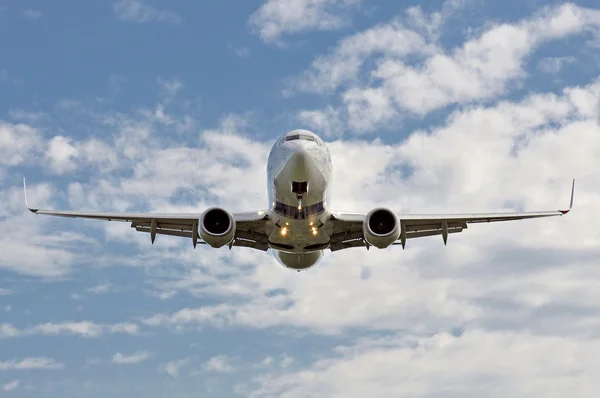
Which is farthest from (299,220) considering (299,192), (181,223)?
(181,223)

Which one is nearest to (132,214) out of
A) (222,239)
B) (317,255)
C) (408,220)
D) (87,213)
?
(87,213)

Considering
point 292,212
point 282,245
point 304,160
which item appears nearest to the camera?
point 304,160

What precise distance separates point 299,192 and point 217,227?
9.93ft

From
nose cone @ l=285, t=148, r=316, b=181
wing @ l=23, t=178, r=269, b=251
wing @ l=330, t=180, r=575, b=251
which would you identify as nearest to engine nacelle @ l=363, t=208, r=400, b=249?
wing @ l=330, t=180, r=575, b=251

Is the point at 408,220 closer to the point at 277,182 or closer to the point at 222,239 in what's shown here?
the point at 277,182

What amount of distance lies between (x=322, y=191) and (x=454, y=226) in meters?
6.56

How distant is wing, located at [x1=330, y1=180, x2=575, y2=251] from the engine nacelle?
1.77m

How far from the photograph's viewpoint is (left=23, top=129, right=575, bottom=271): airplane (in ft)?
84.5

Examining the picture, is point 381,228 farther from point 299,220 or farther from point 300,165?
point 300,165

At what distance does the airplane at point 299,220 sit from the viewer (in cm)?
2575

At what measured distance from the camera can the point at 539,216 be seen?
98.6 ft

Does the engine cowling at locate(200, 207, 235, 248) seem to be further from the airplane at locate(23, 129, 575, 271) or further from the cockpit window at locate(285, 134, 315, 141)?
the cockpit window at locate(285, 134, 315, 141)

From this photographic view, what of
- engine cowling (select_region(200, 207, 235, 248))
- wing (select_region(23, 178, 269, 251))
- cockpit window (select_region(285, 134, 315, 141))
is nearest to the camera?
engine cowling (select_region(200, 207, 235, 248))

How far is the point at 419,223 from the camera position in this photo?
96.0ft
